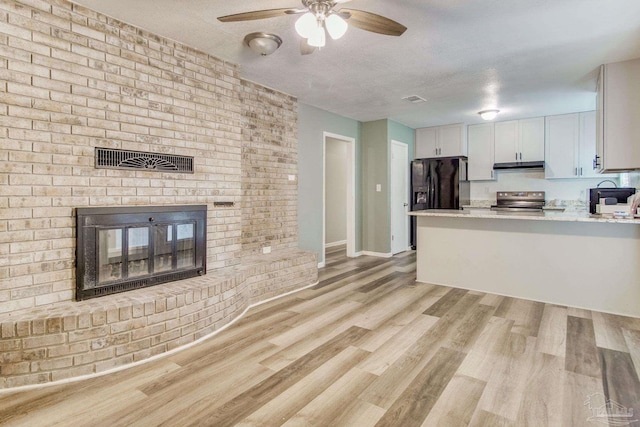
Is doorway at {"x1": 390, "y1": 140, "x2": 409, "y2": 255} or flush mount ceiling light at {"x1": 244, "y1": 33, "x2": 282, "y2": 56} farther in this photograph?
doorway at {"x1": 390, "y1": 140, "x2": 409, "y2": 255}

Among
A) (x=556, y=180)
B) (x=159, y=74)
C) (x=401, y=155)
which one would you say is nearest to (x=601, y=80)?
(x=556, y=180)

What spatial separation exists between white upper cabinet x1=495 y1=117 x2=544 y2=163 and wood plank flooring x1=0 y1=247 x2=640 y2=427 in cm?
335

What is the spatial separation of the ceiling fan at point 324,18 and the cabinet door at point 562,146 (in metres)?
4.79

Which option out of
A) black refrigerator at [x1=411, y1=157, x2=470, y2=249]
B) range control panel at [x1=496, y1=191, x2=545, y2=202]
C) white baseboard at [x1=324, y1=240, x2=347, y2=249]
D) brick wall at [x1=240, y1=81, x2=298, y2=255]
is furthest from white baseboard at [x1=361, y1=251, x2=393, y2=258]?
range control panel at [x1=496, y1=191, x2=545, y2=202]

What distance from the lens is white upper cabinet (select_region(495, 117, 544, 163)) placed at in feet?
18.6

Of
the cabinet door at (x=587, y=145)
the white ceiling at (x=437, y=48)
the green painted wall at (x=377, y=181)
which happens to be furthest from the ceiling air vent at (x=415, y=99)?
the cabinet door at (x=587, y=145)

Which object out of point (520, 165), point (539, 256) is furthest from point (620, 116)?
point (520, 165)

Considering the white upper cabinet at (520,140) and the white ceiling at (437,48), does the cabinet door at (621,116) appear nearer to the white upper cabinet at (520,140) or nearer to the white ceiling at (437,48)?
the white ceiling at (437,48)

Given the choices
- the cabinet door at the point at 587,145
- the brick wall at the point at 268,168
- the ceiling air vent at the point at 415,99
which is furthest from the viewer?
the cabinet door at the point at 587,145

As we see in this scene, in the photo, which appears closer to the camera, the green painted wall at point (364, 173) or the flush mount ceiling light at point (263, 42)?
the flush mount ceiling light at point (263, 42)

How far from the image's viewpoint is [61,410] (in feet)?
5.81

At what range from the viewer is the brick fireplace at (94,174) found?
2088mm

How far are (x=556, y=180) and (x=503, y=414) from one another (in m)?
5.37

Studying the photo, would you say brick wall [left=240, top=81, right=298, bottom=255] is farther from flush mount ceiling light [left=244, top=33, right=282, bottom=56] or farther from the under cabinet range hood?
the under cabinet range hood
